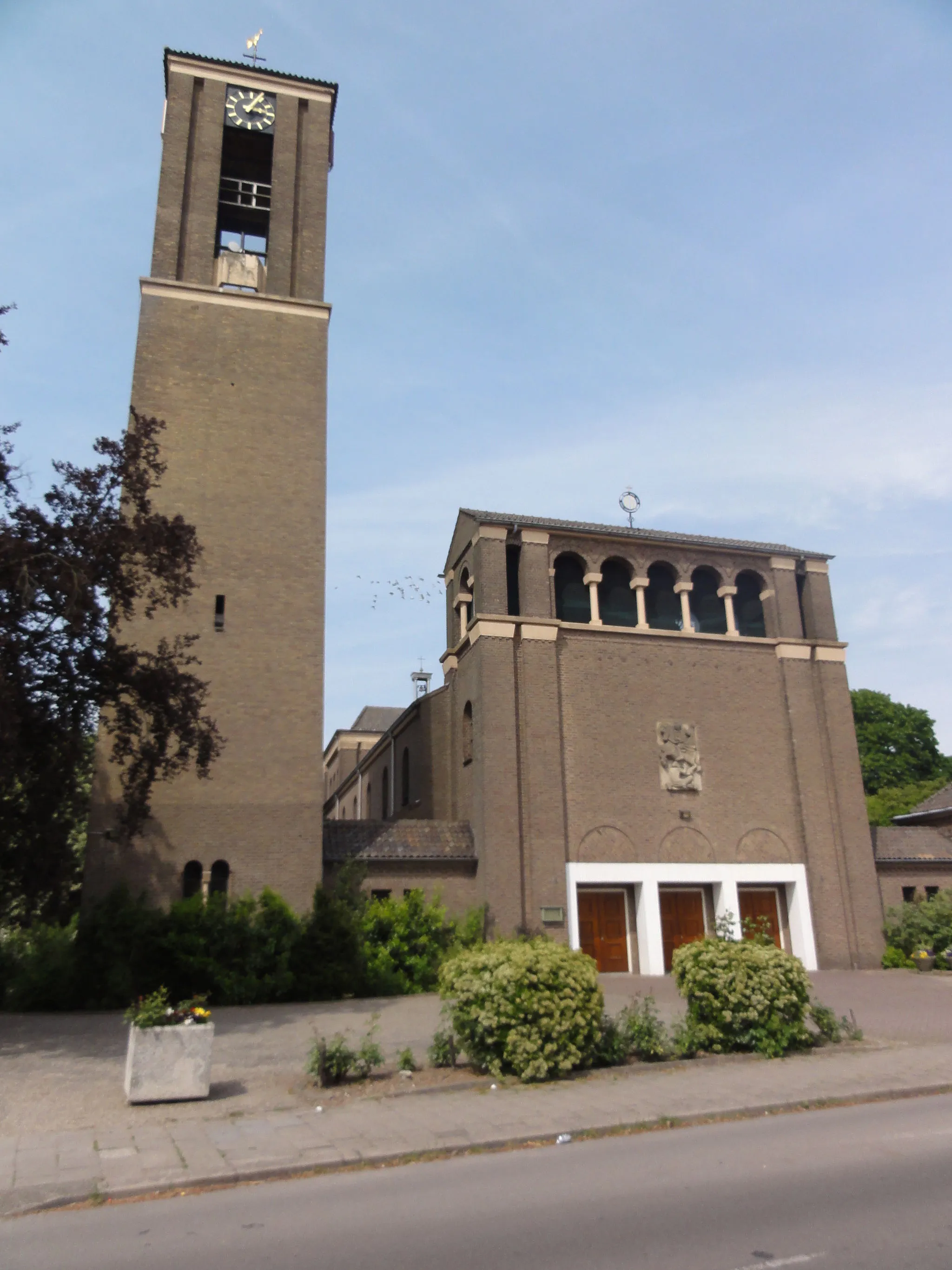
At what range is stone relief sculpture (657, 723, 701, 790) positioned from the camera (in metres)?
25.7

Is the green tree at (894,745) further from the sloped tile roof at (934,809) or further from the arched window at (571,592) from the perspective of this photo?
the arched window at (571,592)

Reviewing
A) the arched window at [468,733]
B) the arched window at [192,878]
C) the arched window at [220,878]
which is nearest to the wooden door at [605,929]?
the arched window at [468,733]

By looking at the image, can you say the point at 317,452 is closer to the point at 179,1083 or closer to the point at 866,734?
the point at 179,1083

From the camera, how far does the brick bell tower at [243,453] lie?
829 inches

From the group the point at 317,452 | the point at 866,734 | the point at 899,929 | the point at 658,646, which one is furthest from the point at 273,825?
the point at 866,734

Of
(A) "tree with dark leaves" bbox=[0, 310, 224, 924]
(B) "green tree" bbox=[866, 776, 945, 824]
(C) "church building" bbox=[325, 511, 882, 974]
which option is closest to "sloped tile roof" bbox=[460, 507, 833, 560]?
(C) "church building" bbox=[325, 511, 882, 974]

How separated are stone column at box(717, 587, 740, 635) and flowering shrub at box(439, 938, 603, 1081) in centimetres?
1850

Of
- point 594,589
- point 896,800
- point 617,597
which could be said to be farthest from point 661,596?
point 896,800

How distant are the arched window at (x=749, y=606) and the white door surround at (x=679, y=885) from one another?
739 centimetres

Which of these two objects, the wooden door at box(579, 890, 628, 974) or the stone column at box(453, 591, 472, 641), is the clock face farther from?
the wooden door at box(579, 890, 628, 974)

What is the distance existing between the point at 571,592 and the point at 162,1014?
19525 mm

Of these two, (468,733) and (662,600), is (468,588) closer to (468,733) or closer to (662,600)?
(468,733)

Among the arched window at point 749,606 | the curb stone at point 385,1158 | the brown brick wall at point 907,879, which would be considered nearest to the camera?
the curb stone at point 385,1158

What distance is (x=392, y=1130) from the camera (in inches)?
339
